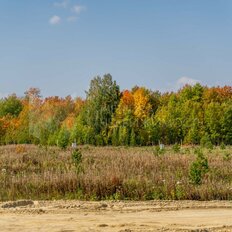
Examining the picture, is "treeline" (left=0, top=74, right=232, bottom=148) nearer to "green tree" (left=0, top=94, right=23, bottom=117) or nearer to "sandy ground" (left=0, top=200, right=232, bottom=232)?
"green tree" (left=0, top=94, right=23, bottom=117)

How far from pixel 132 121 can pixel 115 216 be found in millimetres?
43439

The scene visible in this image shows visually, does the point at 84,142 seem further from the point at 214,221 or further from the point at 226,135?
the point at 214,221

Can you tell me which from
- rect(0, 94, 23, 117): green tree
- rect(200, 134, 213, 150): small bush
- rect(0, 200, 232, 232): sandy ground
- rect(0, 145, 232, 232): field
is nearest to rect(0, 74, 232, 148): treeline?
rect(200, 134, 213, 150): small bush

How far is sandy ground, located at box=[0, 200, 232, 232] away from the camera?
7.74m

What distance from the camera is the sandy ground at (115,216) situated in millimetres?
7742

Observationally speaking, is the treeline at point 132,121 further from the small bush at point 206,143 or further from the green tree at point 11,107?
the green tree at point 11,107

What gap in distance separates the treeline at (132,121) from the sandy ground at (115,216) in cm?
3728

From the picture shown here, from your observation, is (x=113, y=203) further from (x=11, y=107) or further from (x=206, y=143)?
(x=11, y=107)

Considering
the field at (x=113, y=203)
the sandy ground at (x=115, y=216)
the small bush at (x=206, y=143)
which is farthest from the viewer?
the small bush at (x=206, y=143)

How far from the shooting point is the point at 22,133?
186 feet

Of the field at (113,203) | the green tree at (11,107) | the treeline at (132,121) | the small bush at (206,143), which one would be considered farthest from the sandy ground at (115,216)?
the green tree at (11,107)

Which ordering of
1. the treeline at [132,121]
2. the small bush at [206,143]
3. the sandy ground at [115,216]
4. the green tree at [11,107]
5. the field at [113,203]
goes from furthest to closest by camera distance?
1. the green tree at [11,107]
2. the treeline at [132,121]
3. the small bush at [206,143]
4. the field at [113,203]
5. the sandy ground at [115,216]

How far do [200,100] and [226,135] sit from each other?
814cm

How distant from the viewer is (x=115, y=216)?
871 cm
